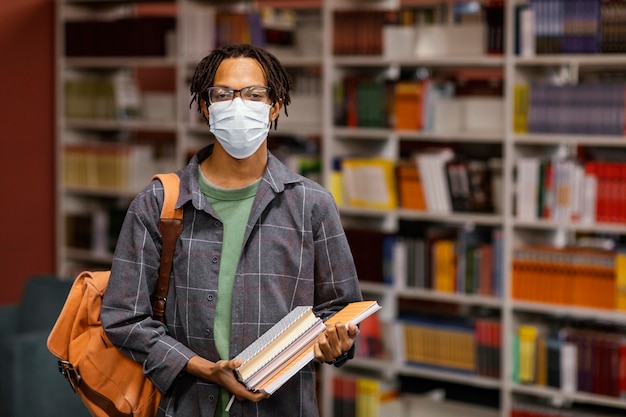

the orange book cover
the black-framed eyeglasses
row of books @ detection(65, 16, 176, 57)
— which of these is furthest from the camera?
row of books @ detection(65, 16, 176, 57)

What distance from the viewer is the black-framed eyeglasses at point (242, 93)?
6.56 ft

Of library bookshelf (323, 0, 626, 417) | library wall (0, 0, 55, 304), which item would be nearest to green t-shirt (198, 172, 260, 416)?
library bookshelf (323, 0, 626, 417)

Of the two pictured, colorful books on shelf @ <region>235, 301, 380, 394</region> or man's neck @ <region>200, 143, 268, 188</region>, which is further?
man's neck @ <region>200, 143, 268, 188</region>

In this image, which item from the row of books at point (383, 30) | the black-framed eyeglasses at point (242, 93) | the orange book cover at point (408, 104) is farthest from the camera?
the orange book cover at point (408, 104)

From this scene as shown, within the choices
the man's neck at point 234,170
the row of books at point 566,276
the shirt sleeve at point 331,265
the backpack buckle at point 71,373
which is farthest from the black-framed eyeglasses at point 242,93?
the row of books at point 566,276

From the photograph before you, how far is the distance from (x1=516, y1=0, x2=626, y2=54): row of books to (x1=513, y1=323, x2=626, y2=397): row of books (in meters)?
1.22

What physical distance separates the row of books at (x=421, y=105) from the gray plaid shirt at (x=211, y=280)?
270cm

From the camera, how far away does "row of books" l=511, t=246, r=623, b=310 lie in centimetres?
431

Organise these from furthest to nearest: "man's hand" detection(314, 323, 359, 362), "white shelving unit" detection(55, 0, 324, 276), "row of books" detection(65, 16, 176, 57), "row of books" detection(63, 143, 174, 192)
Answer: "row of books" detection(63, 143, 174, 192) < "row of books" detection(65, 16, 176, 57) < "white shelving unit" detection(55, 0, 324, 276) < "man's hand" detection(314, 323, 359, 362)

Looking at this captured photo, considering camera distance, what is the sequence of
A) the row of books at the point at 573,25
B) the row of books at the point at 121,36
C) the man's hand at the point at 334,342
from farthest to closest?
the row of books at the point at 121,36 → the row of books at the point at 573,25 → the man's hand at the point at 334,342

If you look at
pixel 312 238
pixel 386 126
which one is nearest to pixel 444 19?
pixel 386 126

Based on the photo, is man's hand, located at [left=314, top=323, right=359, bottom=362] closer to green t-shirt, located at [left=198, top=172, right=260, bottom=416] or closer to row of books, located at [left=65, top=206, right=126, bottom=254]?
green t-shirt, located at [left=198, top=172, right=260, bottom=416]

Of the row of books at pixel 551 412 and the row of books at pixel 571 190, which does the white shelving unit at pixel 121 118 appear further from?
the row of books at pixel 551 412

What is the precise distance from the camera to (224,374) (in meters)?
1.91
